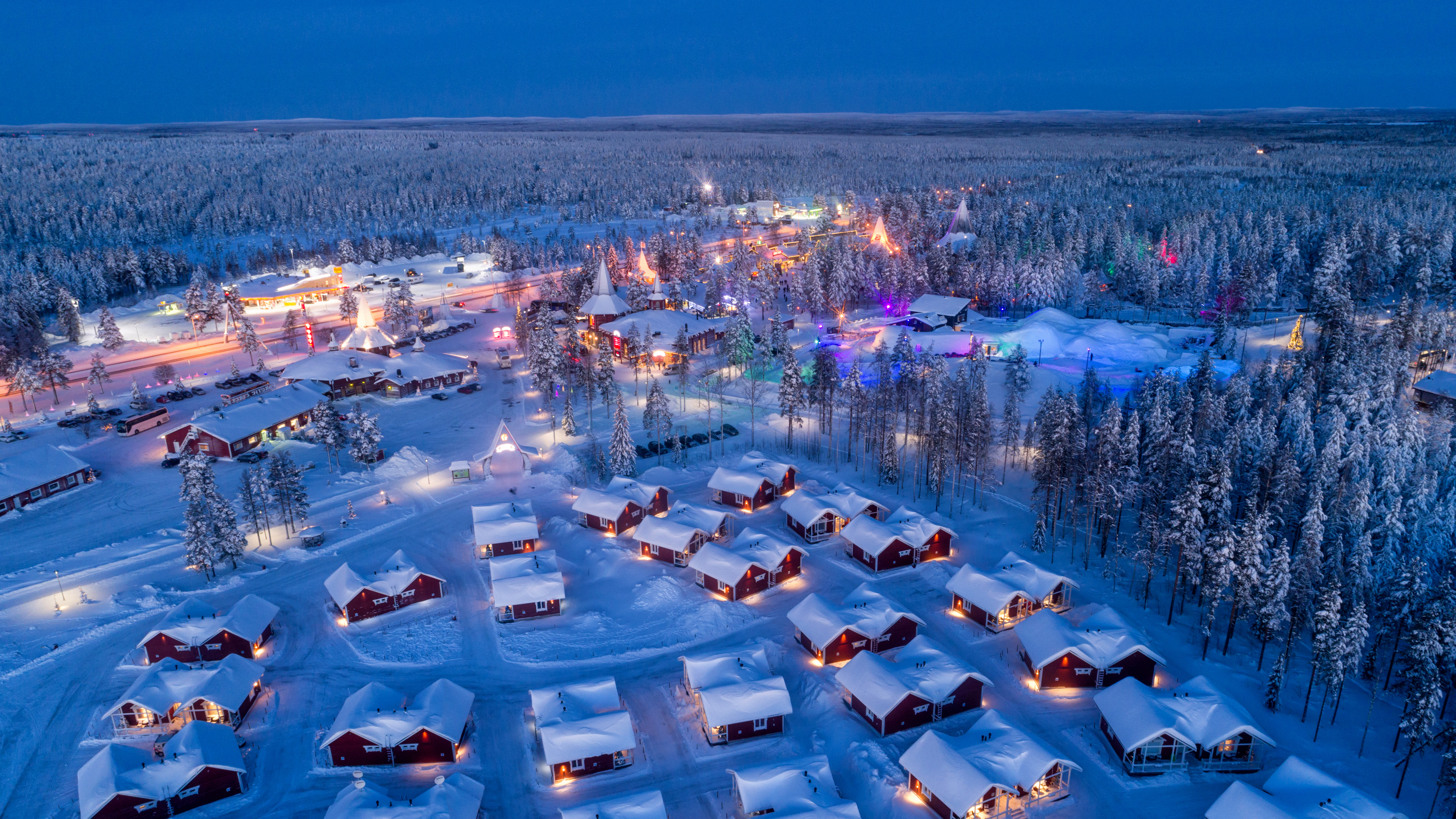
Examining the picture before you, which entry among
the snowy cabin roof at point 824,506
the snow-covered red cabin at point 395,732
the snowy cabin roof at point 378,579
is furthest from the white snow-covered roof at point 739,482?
the snow-covered red cabin at point 395,732

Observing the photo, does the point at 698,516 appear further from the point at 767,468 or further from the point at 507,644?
the point at 507,644

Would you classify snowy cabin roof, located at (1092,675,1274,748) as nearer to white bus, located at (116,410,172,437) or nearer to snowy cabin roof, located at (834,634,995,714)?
snowy cabin roof, located at (834,634,995,714)

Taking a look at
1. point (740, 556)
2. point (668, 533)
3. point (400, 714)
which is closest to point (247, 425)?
point (668, 533)

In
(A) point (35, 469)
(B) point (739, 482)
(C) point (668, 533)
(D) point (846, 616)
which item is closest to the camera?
(D) point (846, 616)

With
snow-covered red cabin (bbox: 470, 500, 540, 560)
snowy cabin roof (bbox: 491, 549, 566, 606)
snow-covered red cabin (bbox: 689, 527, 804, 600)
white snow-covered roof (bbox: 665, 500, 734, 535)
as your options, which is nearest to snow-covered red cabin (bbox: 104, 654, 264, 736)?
snowy cabin roof (bbox: 491, 549, 566, 606)

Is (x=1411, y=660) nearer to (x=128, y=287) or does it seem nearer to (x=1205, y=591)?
(x=1205, y=591)
